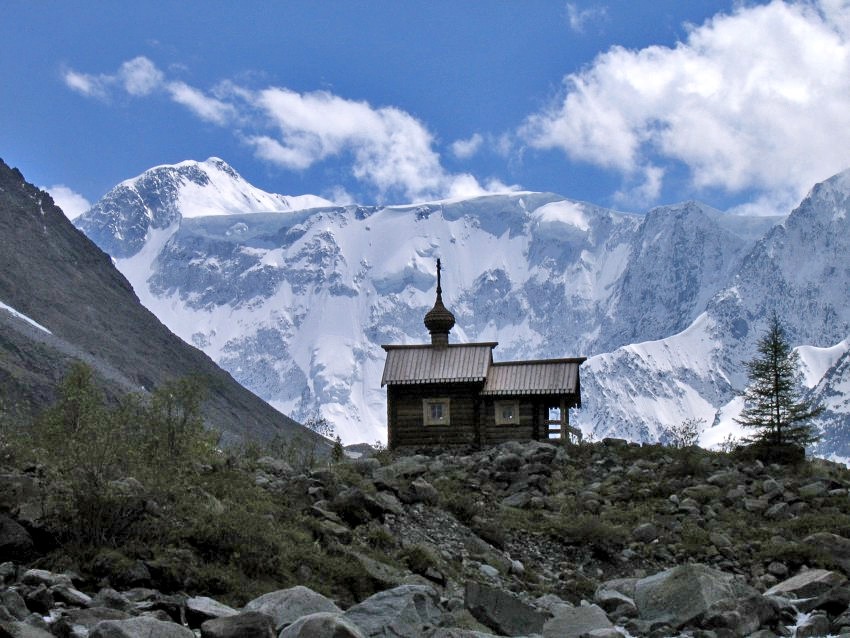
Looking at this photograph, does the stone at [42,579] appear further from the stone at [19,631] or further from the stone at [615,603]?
the stone at [615,603]

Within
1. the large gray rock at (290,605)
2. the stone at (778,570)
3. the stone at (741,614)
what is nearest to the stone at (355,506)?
the large gray rock at (290,605)

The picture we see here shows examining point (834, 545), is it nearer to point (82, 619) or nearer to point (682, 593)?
point (682, 593)

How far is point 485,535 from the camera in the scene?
21.5 m

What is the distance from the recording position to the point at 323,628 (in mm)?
11047

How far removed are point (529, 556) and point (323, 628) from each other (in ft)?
36.6

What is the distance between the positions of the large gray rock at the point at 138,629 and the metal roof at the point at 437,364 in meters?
26.8

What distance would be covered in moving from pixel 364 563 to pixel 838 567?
402 inches

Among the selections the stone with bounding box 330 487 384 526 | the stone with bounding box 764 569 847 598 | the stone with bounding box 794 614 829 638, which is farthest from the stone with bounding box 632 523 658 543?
the stone with bounding box 794 614 829 638

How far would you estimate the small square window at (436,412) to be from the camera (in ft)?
127

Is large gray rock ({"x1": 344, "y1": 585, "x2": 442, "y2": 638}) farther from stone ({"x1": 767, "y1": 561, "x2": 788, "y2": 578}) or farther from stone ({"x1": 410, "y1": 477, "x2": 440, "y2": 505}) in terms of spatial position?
stone ({"x1": 767, "y1": 561, "x2": 788, "y2": 578})

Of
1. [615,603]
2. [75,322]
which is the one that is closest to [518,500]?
[615,603]

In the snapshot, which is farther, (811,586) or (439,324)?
(439,324)

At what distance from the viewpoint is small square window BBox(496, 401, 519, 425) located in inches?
1510

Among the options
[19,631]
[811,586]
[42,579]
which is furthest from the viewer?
[811,586]
